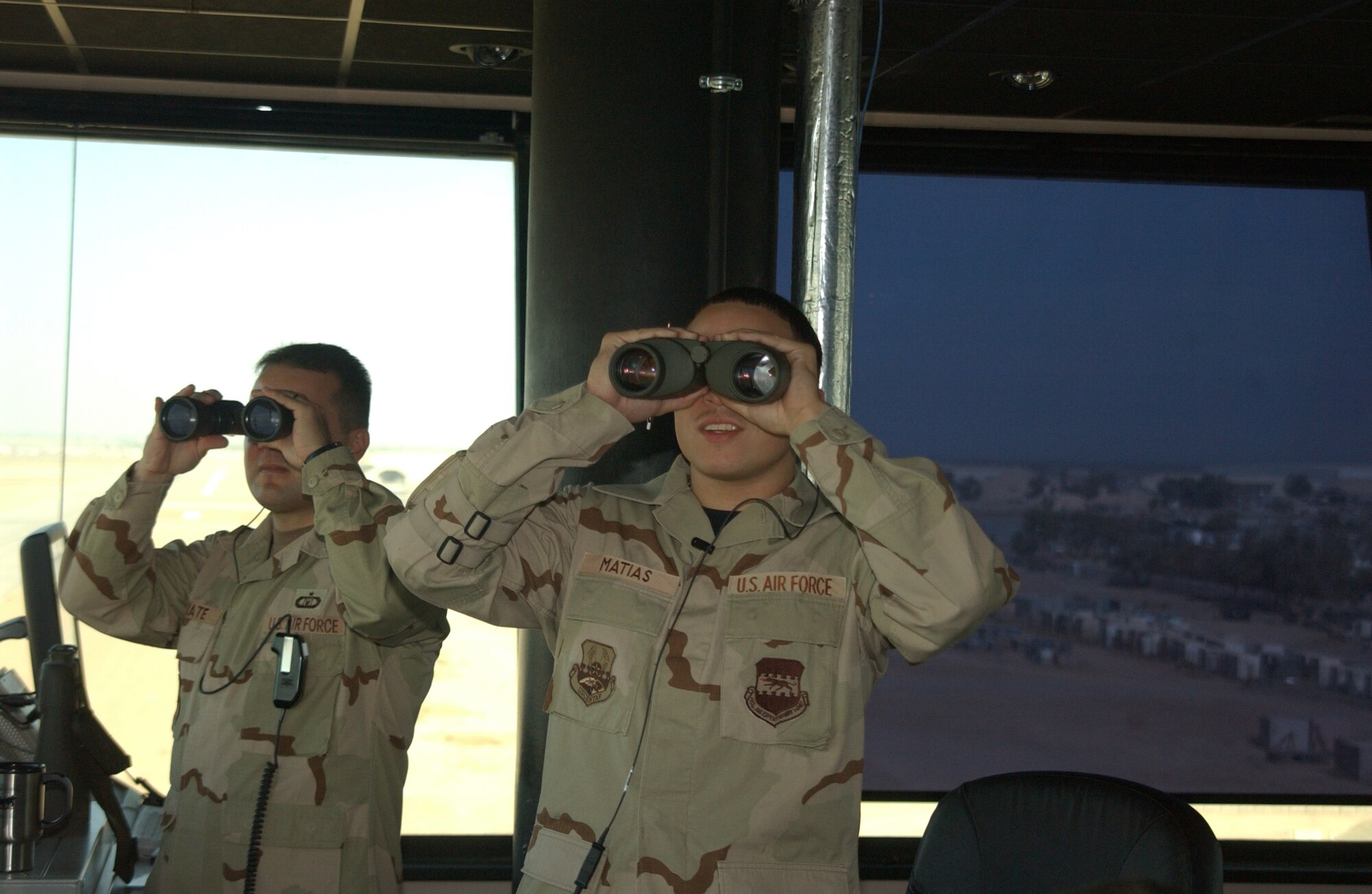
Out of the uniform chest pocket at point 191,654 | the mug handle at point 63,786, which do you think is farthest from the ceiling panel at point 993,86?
the mug handle at point 63,786

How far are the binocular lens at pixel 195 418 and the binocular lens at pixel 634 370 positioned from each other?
0.91 meters

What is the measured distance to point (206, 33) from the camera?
3424 mm

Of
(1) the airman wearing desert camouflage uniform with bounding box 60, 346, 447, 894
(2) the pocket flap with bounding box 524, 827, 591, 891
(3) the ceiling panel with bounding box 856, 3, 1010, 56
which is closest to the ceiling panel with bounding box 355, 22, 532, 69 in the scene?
(3) the ceiling panel with bounding box 856, 3, 1010, 56

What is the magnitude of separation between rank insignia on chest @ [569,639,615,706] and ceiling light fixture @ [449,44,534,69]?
2.18 metres

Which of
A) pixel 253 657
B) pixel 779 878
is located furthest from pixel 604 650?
pixel 253 657

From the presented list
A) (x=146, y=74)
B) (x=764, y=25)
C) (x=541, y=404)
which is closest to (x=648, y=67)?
(x=764, y=25)

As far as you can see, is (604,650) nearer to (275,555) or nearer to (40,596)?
(275,555)

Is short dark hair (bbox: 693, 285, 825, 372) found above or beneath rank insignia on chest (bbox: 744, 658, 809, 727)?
above

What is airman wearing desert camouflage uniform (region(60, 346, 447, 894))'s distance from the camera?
2.15 meters

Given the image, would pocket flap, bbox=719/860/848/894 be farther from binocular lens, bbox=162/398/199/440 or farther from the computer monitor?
the computer monitor

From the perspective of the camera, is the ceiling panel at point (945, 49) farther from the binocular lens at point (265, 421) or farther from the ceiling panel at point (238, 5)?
the binocular lens at point (265, 421)

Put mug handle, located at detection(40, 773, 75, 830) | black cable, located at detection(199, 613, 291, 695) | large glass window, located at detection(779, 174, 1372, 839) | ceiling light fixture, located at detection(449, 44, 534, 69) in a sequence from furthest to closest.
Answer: large glass window, located at detection(779, 174, 1372, 839)
ceiling light fixture, located at detection(449, 44, 534, 69)
black cable, located at detection(199, 613, 291, 695)
mug handle, located at detection(40, 773, 75, 830)

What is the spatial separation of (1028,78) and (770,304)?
2157mm

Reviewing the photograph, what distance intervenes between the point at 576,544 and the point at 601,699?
0.27m
